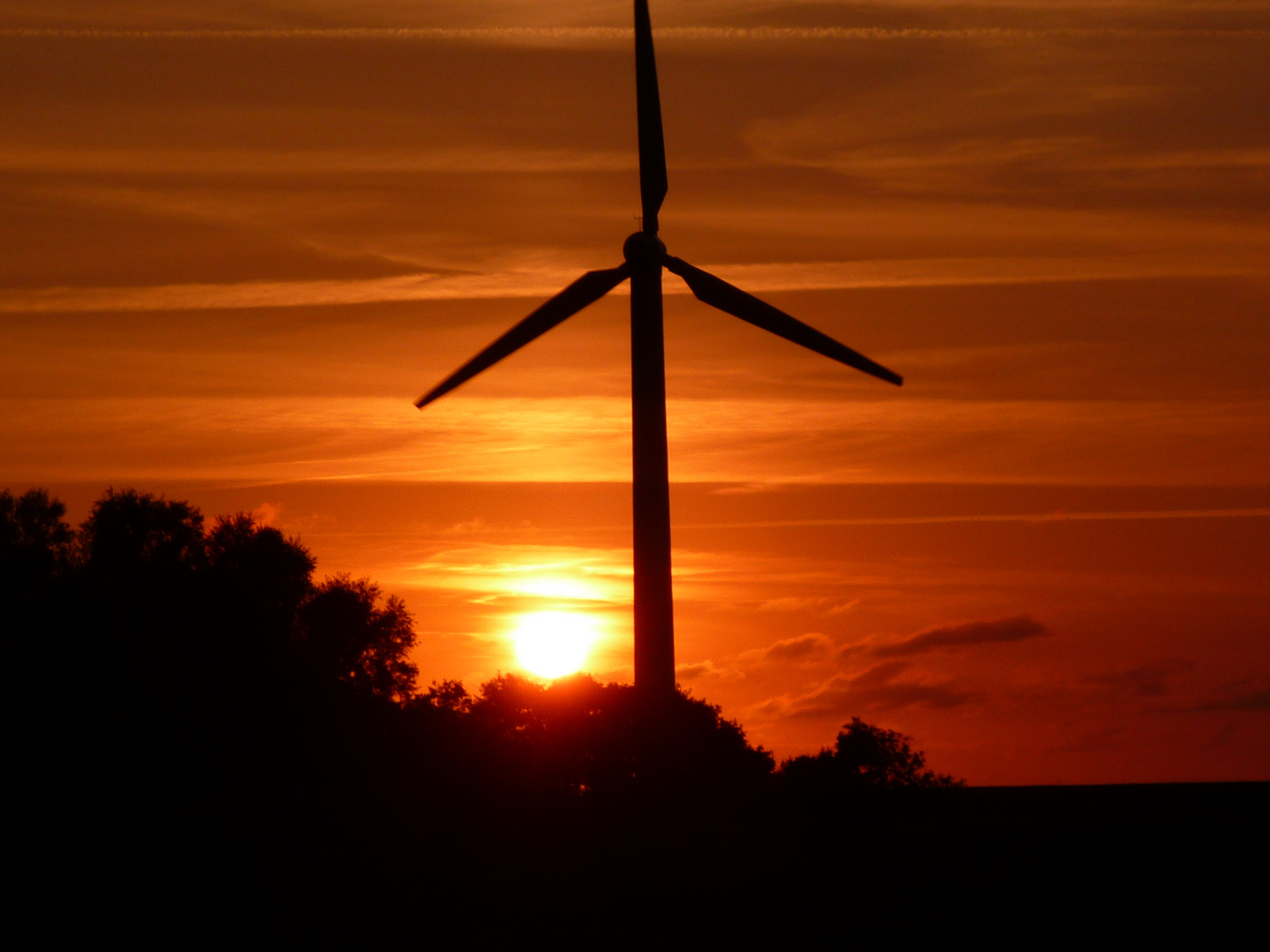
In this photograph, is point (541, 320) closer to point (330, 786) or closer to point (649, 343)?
point (649, 343)

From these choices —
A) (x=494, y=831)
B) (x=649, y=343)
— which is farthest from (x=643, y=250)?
(x=494, y=831)

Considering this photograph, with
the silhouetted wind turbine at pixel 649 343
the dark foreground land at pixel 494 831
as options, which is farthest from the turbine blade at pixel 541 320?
the dark foreground land at pixel 494 831

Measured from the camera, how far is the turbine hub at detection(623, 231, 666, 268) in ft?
205

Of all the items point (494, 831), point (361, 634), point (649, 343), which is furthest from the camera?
point (361, 634)

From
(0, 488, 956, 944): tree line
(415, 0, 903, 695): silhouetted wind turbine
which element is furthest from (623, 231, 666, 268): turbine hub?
(0, 488, 956, 944): tree line

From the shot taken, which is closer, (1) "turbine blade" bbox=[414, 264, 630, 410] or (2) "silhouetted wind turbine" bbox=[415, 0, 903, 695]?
(2) "silhouetted wind turbine" bbox=[415, 0, 903, 695]

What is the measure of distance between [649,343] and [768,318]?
6554mm

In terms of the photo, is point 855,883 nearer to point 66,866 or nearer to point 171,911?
point 171,911

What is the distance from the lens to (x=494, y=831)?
64312 millimetres

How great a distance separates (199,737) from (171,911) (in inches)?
320

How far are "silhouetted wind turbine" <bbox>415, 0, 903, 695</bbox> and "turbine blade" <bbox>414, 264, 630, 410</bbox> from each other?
3cm

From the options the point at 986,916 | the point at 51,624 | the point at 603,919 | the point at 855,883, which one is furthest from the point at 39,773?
the point at 986,916

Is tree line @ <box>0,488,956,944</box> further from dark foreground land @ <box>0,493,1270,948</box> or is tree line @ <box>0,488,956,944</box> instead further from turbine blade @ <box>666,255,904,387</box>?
turbine blade @ <box>666,255,904,387</box>

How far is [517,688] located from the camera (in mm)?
78500
